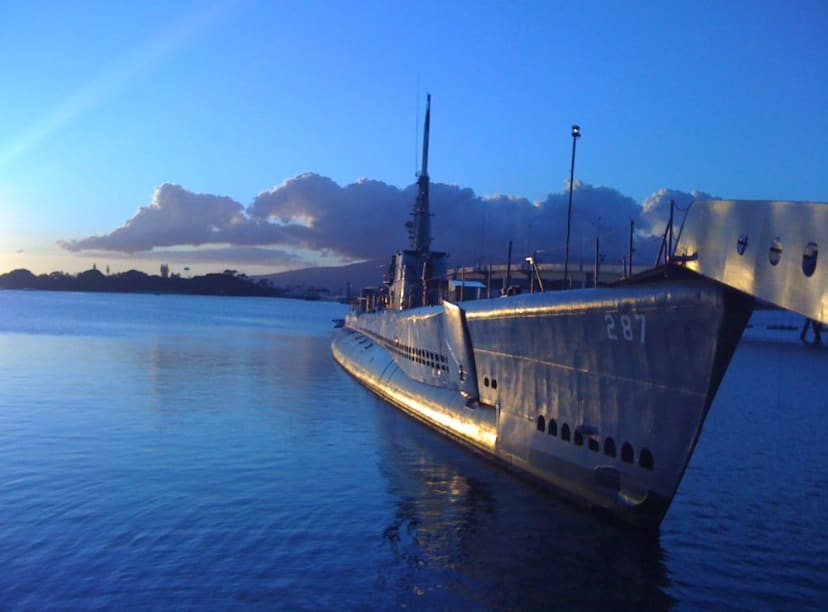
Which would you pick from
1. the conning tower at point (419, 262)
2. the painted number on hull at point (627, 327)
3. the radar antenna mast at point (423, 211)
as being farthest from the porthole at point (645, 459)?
the radar antenna mast at point (423, 211)

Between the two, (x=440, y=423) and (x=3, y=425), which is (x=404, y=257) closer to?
(x=440, y=423)

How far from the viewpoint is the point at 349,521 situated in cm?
1342

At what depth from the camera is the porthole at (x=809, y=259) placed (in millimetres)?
8148

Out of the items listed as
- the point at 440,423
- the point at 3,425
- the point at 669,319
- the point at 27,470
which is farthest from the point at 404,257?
the point at 669,319

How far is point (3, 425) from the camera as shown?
21.2 meters

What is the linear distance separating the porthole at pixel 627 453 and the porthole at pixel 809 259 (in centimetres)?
516

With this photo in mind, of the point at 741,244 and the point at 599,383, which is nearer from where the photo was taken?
the point at 741,244

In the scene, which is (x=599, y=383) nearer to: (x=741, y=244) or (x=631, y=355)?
(x=631, y=355)

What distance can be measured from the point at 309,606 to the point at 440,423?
12800mm

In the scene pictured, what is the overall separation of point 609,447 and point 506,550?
2.57m

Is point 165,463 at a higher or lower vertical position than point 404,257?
lower

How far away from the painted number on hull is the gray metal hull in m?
0.02

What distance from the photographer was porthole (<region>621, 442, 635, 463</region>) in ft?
41.6

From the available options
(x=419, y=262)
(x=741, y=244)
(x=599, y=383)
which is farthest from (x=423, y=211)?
(x=741, y=244)
